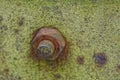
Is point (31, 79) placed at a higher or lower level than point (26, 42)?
lower

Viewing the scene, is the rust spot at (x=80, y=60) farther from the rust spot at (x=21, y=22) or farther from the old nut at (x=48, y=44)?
the rust spot at (x=21, y=22)

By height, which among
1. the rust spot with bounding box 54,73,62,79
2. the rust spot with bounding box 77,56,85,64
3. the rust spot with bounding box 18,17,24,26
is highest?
the rust spot with bounding box 18,17,24,26

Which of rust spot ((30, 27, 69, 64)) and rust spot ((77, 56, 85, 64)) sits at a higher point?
rust spot ((30, 27, 69, 64))

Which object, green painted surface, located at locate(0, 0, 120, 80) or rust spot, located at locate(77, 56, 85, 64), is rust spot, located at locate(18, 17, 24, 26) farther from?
rust spot, located at locate(77, 56, 85, 64)

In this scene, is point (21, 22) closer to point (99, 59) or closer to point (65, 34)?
point (65, 34)

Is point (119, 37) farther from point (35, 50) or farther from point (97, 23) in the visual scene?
point (35, 50)

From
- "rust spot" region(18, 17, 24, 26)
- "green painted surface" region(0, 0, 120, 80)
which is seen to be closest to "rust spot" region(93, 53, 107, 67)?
"green painted surface" region(0, 0, 120, 80)

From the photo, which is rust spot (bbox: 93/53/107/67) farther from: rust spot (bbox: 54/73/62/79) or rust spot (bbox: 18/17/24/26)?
rust spot (bbox: 18/17/24/26)

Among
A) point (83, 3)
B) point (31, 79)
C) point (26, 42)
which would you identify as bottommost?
point (31, 79)

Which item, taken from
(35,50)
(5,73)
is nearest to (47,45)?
(35,50)
